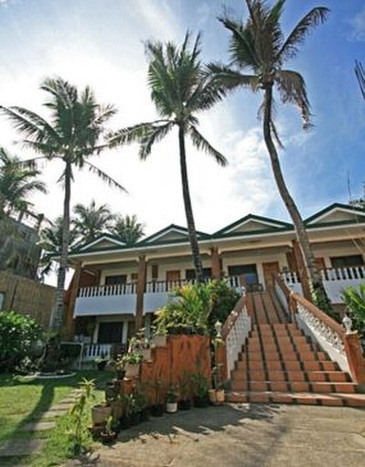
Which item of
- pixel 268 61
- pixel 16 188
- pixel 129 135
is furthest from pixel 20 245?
pixel 268 61

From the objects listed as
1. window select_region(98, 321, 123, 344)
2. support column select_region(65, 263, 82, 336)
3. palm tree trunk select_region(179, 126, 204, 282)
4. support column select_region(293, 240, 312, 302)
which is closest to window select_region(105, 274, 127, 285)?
window select_region(98, 321, 123, 344)

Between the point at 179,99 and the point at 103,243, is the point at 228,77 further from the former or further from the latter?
the point at 103,243

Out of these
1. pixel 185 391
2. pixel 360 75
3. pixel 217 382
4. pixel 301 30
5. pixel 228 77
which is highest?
pixel 301 30

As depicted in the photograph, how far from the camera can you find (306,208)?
1552 centimetres

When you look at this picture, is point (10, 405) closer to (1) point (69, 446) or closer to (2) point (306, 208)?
(1) point (69, 446)

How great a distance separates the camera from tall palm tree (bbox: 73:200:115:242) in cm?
2853

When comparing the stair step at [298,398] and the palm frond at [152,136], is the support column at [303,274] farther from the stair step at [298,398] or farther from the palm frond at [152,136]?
the palm frond at [152,136]

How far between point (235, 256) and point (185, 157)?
6.97 meters

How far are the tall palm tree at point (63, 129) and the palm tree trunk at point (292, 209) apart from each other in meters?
8.02

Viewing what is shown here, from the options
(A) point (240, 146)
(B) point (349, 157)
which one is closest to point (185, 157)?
(A) point (240, 146)

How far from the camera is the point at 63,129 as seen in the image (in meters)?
13.5

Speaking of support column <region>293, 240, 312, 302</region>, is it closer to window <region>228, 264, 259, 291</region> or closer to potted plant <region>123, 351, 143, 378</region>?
window <region>228, 264, 259, 291</region>

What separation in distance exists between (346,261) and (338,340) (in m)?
10.8

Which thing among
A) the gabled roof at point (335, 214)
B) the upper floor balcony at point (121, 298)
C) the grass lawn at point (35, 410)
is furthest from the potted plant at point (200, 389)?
the gabled roof at point (335, 214)
